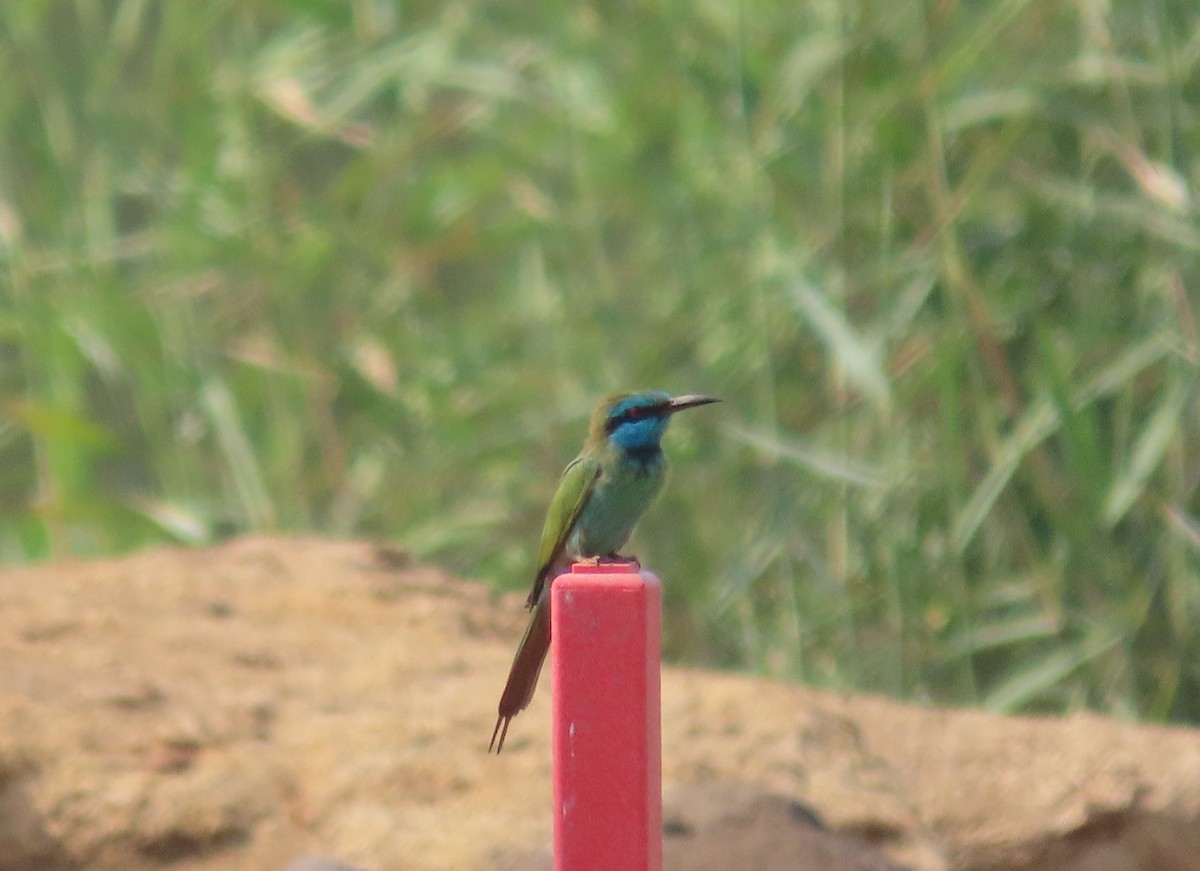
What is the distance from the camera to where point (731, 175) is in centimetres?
433

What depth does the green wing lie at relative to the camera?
253 centimetres

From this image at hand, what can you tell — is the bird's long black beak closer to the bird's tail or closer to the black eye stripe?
the black eye stripe

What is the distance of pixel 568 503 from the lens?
2.54m

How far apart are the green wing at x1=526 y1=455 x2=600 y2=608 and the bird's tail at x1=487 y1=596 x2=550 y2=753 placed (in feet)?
0.62

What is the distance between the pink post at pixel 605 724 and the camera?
175 cm

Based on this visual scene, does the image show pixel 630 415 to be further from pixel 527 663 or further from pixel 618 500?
pixel 527 663

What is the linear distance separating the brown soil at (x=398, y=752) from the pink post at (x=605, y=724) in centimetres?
80

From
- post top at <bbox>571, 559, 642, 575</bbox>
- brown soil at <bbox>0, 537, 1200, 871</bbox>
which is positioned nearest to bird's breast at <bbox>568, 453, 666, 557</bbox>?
brown soil at <bbox>0, 537, 1200, 871</bbox>

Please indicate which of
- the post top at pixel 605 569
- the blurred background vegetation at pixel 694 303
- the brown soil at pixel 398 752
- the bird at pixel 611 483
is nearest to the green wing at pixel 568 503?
the bird at pixel 611 483

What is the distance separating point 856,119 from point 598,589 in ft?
8.57

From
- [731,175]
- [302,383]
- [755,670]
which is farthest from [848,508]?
[302,383]

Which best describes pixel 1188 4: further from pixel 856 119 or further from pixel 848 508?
pixel 848 508

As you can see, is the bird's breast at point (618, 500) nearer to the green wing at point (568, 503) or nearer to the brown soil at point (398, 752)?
the green wing at point (568, 503)

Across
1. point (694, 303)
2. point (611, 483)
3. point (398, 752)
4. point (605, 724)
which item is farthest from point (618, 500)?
point (694, 303)
